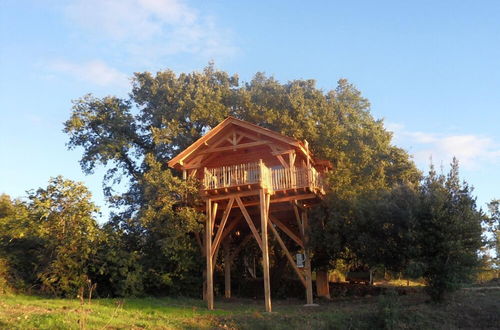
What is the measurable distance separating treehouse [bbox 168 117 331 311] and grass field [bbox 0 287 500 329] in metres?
1.83

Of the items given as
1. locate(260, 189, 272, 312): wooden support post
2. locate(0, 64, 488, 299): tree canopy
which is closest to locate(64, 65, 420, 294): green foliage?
locate(0, 64, 488, 299): tree canopy

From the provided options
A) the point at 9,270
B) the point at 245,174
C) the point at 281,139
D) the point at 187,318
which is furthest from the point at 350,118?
the point at 9,270

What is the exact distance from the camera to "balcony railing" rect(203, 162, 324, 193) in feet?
67.1

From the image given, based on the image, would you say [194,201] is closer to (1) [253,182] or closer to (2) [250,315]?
(1) [253,182]

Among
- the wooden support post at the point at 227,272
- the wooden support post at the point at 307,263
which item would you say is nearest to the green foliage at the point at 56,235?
the wooden support post at the point at 227,272

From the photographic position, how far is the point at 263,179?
20031 millimetres

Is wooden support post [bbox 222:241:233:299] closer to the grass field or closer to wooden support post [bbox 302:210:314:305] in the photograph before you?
the grass field

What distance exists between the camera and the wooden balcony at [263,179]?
66.6ft

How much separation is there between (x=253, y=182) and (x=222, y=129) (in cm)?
403

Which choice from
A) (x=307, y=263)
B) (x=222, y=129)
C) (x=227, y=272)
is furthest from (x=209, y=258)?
(x=222, y=129)

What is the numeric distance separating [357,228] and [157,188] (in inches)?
374

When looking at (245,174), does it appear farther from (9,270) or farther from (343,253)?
(9,270)

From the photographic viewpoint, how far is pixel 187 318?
15.8 meters

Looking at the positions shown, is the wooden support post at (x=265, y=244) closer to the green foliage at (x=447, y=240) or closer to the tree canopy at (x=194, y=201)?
the tree canopy at (x=194, y=201)
